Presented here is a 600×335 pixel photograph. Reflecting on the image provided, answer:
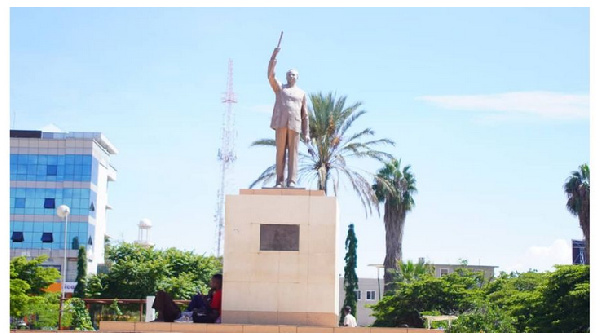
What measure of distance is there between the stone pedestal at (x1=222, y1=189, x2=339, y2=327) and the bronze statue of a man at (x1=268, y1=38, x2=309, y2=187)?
2.87 ft

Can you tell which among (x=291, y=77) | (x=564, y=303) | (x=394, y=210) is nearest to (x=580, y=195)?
(x=394, y=210)

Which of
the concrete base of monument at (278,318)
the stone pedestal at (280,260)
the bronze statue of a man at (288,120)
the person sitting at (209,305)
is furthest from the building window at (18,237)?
the concrete base of monument at (278,318)

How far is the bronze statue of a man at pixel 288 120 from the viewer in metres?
20.2

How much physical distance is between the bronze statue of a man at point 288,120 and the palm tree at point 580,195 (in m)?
34.9

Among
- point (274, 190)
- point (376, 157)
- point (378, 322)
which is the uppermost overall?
point (376, 157)

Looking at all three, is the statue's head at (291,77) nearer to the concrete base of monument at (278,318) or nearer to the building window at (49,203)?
the concrete base of monument at (278,318)

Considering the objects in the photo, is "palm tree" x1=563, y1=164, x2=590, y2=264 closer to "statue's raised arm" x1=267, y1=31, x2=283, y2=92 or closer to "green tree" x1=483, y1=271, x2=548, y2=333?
"green tree" x1=483, y1=271, x2=548, y2=333

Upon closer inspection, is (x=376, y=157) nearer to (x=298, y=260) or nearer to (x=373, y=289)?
(x=298, y=260)

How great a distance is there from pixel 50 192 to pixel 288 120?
54.8 metres

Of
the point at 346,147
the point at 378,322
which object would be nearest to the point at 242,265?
the point at 346,147

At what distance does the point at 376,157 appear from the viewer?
38.7m

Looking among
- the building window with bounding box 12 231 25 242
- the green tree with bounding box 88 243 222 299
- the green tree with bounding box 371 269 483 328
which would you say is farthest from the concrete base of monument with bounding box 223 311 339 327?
the building window with bounding box 12 231 25 242

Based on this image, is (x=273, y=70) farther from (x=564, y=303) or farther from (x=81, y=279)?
(x=81, y=279)

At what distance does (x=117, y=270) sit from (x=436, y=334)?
3946 cm
